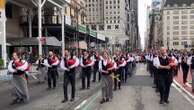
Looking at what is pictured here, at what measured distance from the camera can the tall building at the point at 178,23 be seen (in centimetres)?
18075

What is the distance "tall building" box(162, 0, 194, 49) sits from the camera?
180750 millimetres

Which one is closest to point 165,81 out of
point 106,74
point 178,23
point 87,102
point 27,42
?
point 106,74

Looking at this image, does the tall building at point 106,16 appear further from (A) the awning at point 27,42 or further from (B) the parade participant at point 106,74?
(B) the parade participant at point 106,74

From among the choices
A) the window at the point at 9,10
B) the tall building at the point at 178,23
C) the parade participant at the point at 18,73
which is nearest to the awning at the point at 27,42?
the window at the point at 9,10

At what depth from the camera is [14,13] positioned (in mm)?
54406

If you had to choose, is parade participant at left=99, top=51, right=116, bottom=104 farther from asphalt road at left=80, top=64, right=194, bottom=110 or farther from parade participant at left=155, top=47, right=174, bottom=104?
parade participant at left=155, top=47, right=174, bottom=104

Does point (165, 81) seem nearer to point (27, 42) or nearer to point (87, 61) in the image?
point (87, 61)

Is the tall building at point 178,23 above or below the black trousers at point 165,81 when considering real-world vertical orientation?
above

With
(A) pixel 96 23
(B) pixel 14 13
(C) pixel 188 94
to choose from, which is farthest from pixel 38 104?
(A) pixel 96 23

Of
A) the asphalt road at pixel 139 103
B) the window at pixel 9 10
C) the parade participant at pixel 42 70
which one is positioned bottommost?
the asphalt road at pixel 139 103

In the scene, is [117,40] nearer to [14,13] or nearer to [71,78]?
[14,13]

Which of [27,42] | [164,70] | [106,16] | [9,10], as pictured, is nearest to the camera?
[164,70]

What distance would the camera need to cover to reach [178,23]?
182 metres

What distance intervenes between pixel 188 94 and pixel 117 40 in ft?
294
